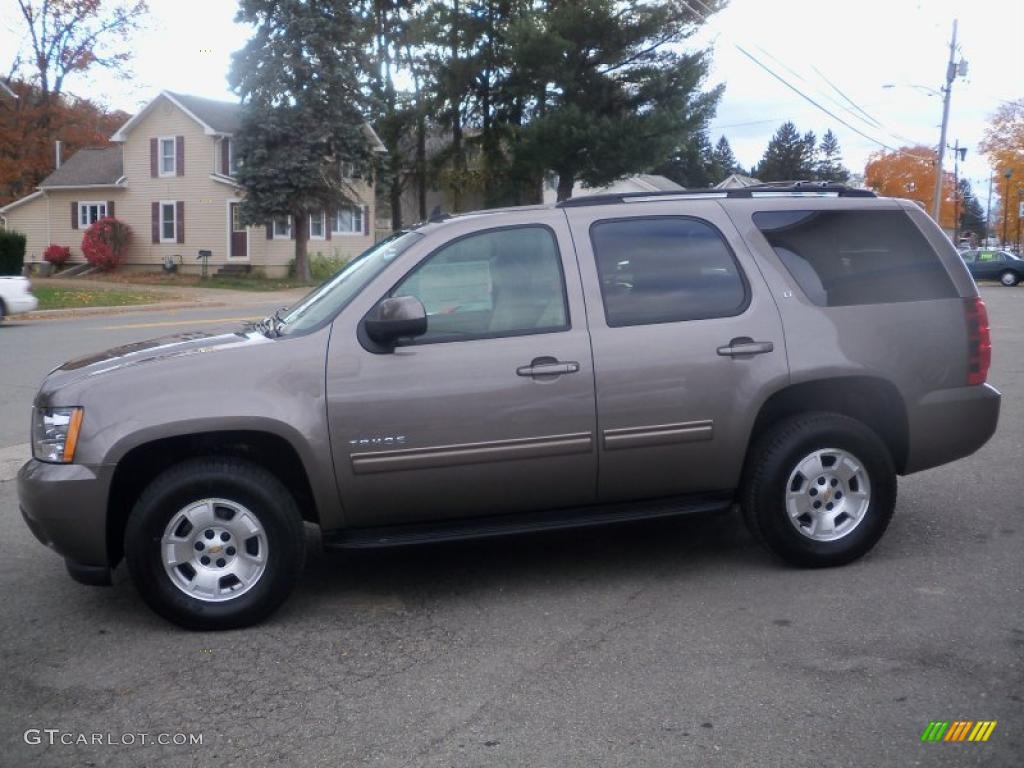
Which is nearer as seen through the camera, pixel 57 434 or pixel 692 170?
pixel 57 434

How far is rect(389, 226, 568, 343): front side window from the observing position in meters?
5.38

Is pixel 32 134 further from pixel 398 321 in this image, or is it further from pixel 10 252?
pixel 398 321

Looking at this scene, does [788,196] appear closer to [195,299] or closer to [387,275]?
[387,275]

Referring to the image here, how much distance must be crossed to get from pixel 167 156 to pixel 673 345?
41.1 m

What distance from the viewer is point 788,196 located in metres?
6.04

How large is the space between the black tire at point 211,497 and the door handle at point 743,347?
222cm

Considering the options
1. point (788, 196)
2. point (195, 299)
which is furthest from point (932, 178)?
point (788, 196)

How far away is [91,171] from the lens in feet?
151

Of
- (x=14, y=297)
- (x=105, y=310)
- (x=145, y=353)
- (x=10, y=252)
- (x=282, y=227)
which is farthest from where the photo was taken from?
(x=282, y=227)

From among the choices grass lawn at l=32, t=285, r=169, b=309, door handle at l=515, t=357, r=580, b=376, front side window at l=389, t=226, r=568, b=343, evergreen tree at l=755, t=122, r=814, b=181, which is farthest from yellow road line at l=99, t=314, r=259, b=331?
evergreen tree at l=755, t=122, r=814, b=181

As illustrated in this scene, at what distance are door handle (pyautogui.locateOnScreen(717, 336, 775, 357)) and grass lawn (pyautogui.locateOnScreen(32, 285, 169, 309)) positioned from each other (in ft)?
79.8

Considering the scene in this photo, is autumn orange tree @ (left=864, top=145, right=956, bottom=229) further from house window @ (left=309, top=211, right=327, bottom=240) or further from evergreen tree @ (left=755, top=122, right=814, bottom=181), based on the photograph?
house window @ (left=309, top=211, right=327, bottom=240)

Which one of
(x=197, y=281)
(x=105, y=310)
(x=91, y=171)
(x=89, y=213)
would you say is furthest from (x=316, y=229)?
(x=105, y=310)

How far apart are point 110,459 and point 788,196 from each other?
3.70m
